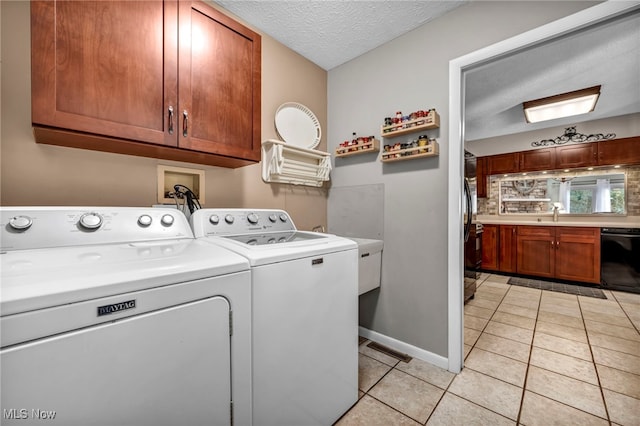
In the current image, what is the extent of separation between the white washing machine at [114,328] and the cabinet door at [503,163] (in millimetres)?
5132

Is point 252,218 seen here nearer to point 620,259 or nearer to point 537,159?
point 620,259

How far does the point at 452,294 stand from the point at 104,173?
2.18 metres

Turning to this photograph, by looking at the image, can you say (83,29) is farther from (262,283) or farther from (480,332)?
(480,332)

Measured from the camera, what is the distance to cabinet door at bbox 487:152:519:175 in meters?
4.46

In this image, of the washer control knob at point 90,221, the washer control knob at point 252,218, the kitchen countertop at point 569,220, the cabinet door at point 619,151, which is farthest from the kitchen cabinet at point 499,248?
the washer control knob at point 90,221

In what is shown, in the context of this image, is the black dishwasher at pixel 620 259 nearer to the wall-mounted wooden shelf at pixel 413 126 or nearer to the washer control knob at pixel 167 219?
the wall-mounted wooden shelf at pixel 413 126

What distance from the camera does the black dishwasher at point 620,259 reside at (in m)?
3.31

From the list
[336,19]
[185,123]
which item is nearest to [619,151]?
[336,19]

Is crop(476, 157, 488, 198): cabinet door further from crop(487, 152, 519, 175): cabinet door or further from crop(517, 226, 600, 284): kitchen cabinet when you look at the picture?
crop(517, 226, 600, 284): kitchen cabinet

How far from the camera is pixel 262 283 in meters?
0.96

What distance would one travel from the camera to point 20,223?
0.93 meters

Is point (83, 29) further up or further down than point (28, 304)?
further up

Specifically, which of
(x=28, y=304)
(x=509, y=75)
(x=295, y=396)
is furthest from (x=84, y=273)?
(x=509, y=75)

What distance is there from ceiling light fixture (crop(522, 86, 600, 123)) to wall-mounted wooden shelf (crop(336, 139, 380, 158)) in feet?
7.49
